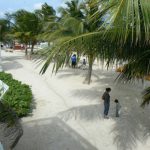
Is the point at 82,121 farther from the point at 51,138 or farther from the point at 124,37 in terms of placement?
the point at 124,37

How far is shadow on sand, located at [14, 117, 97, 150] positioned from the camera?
9.52 meters

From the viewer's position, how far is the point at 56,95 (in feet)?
51.8

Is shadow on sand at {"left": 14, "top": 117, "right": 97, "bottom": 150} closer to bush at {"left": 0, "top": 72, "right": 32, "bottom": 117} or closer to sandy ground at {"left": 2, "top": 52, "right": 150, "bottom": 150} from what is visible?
sandy ground at {"left": 2, "top": 52, "right": 150, "bottom": 150}

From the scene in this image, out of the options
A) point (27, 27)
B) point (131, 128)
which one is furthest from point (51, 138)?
point (27, 27)

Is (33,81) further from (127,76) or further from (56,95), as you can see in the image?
(127,76)

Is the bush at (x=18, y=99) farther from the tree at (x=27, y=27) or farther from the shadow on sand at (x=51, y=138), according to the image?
the tree at (x=27, y=27)

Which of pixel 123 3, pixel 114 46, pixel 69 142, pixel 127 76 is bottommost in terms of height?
pixel 69 142

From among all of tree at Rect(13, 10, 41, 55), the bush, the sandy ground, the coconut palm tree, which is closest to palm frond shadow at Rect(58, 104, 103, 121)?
the sandy ground

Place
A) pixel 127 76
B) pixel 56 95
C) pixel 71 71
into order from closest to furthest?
pixel 127 76
pixel 56 95
pixel 71 71

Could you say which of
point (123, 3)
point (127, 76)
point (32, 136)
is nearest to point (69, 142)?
point (32, 136)

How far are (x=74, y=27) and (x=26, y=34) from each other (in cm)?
1765

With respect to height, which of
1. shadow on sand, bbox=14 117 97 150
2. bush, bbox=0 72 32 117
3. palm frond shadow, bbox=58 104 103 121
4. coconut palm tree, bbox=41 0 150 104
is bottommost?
shadow on sand, bbox=14 117 97 150

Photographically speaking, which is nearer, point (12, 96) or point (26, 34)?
point (12, 96)

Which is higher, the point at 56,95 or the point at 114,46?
the point at 114,46
